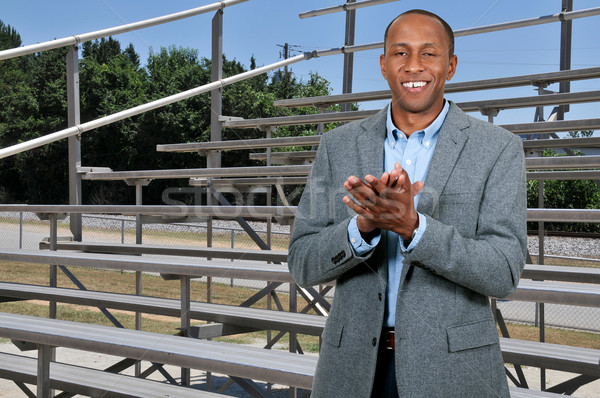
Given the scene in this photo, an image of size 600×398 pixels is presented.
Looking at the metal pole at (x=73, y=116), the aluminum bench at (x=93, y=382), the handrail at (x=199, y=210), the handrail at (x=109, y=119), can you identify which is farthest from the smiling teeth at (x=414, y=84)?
the metal pole at (x=73, y=116)

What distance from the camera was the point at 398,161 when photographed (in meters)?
1.22

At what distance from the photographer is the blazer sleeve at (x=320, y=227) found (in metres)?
1.16

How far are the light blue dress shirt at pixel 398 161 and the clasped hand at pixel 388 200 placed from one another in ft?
0.18

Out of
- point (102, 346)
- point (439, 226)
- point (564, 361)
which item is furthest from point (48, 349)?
point (439, 226)

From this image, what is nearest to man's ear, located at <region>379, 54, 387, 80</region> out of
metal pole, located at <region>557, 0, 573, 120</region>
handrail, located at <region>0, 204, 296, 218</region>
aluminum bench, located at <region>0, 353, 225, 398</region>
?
aluminum bench, located at <region>0, 353, 225, 398</region>

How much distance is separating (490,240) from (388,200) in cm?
21

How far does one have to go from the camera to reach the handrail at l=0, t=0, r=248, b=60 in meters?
3.59

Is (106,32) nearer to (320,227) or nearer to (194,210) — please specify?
(194,210)

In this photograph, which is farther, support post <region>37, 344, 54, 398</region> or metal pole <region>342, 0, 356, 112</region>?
metal pole <region>342, 0, 356, 112</region>

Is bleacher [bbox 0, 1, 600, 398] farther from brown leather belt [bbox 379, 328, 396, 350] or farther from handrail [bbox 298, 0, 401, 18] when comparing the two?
handrail [bbox 298, 0, 401, 18]

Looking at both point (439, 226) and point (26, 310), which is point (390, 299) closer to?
point (439, 226)

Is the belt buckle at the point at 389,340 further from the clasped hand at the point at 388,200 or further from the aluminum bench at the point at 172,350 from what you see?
the aluminum bench at the point at 172,350

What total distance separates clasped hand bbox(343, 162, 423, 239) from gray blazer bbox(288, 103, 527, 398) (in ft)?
0.14

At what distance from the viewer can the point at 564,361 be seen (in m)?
2.21
